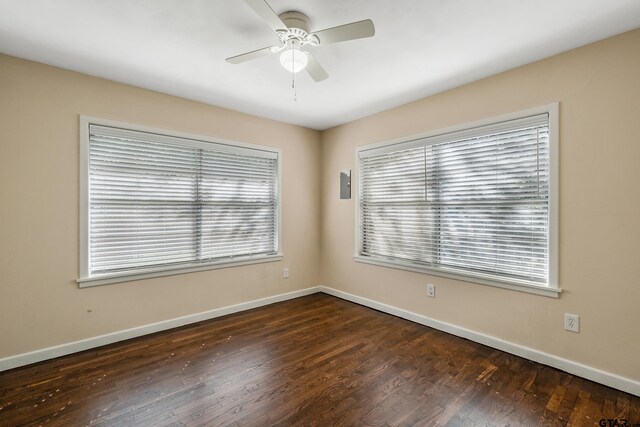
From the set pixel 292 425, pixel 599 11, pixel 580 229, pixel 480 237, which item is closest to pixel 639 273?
pixel 580 229

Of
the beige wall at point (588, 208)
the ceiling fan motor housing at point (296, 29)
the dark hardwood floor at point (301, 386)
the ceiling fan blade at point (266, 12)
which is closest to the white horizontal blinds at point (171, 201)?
the dark hardwood floor at point (301, 386)

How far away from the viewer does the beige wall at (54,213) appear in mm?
2412

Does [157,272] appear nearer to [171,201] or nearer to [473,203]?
[171,201]

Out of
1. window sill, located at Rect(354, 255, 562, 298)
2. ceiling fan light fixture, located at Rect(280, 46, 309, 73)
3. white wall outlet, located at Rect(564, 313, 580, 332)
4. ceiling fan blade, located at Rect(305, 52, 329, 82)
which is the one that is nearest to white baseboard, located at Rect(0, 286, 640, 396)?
white wall outlet, located at Rect(564, 313, 580, 332)

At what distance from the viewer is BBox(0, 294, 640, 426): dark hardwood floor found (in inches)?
72.6

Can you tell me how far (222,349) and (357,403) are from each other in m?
1.38

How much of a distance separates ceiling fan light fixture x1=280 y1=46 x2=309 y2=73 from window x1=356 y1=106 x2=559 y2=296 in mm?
1783

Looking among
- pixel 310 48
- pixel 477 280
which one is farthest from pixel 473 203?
pixel 310 48

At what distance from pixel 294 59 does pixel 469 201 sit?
2103 mm

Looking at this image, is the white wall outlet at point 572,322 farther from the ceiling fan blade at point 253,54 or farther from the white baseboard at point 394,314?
the ceiling fan blade at point 253,54

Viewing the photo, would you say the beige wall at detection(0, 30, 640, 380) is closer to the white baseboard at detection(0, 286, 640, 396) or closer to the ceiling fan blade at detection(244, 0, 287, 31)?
the white baseboard at detection(0, 286, 640, 396)

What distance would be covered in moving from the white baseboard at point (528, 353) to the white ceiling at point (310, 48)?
2.44m

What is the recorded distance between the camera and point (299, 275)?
4391mm

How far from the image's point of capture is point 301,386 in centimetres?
216
